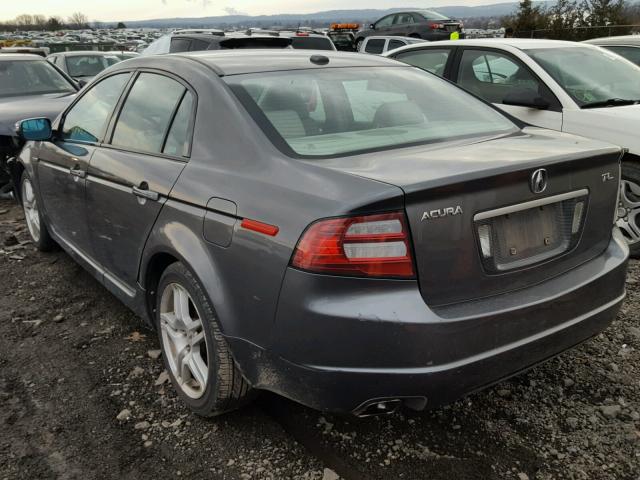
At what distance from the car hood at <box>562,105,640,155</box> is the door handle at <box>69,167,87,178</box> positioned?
12.5 feet

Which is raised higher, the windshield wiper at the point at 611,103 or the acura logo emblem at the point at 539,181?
the acura logo emblem at the point at 539,181

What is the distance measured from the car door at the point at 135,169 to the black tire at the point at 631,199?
362 cm

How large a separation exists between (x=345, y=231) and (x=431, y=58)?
16.7 feet

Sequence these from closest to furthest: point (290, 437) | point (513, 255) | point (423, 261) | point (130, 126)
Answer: point (423, 261)
point (513, 255)
point (290, 437)
point (130, 126)

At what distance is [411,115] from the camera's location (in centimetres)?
300

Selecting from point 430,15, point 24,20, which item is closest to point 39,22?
point 24,20

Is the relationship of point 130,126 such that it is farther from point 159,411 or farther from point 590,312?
point 590,312

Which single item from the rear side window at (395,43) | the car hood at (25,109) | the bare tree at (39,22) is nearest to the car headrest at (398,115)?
the car hood at (25,109)

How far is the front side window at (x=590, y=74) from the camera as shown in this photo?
5316 mm

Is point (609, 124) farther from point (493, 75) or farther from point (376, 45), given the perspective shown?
point (376, 45)

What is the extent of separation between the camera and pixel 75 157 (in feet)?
12.5

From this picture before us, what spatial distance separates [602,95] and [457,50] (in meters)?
1.59

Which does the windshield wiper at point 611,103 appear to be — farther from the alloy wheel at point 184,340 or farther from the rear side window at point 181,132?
the alloy wheel at point 184,340

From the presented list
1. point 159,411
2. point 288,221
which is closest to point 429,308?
point 288,221
